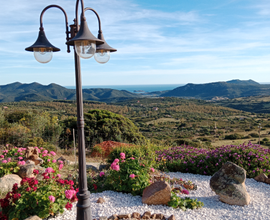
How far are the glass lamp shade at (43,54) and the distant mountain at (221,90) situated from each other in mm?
112119

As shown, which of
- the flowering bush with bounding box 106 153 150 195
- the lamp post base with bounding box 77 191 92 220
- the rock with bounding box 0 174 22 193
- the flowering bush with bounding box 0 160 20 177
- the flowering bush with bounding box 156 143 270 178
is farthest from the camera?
the flowering bush with bounding box 156 143 270 178

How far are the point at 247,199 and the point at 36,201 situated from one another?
392cm

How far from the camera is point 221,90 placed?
434 feet

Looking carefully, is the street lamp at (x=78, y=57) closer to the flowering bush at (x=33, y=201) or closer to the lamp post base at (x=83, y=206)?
the lamp post base at (x=83, y=206)

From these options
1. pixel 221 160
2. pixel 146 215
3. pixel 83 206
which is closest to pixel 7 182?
pixel 83 206

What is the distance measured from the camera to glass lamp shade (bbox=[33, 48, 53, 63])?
3178 millimetres

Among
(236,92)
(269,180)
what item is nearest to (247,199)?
(269,180)

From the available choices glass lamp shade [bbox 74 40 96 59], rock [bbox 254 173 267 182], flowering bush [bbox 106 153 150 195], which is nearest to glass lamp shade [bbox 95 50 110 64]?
glass lamp shade [bbox 74 40 96 59]

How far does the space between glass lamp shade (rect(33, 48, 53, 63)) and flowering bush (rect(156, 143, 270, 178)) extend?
4641 millimetres

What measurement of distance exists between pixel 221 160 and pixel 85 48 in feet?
17.8

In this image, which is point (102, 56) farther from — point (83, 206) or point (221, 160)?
point (221, 160)

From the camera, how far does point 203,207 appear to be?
4520mm

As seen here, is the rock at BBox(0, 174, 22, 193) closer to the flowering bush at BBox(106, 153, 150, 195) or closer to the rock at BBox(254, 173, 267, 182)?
the flowering bush at BBox(106, 153, 150, 195)

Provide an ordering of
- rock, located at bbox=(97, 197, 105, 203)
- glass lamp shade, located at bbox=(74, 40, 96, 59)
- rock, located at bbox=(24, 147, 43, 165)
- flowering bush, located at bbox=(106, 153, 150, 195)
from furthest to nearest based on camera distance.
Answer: rock, located at bbox=(24, 147, 43, 165) → flowering bush, located at bbox=(106, 153, 150, 195) → rock, located at bbox=(97, 197, 105, 203) → glass lamp shade, located at bbox=(74, 40, 96, 59)
